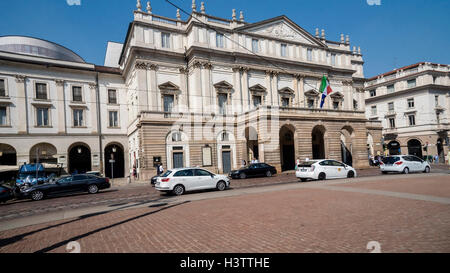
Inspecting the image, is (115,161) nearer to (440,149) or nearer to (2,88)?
(2,88)

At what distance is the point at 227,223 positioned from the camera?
262 inches

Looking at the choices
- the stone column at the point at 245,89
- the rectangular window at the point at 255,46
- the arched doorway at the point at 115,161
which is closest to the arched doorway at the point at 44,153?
the arched doorway at the point at 115,161

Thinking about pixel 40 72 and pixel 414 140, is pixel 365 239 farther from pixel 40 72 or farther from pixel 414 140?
pixel 414 140

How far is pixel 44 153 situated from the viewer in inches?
1244

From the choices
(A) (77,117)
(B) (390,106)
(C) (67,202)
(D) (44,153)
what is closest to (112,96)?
(A) (77,117)

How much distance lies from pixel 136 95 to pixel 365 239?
29.4 m

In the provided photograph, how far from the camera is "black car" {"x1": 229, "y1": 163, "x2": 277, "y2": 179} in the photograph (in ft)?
75.2

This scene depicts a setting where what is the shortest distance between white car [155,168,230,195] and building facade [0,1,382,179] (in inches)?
489

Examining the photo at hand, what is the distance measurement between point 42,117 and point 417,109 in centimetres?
6051

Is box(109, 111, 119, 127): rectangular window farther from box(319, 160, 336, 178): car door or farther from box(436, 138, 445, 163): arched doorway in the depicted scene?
box(436, 138, 445, 163): arched doorway

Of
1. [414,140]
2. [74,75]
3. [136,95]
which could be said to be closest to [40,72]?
[74,75]

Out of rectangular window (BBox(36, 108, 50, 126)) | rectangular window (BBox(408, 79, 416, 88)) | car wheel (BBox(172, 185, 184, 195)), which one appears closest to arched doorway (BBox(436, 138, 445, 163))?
rectangular window (BBox(408, 79, 416, 88))

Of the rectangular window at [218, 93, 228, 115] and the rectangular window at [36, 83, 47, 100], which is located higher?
the rectangular window at [36, 83, 47, 100]
